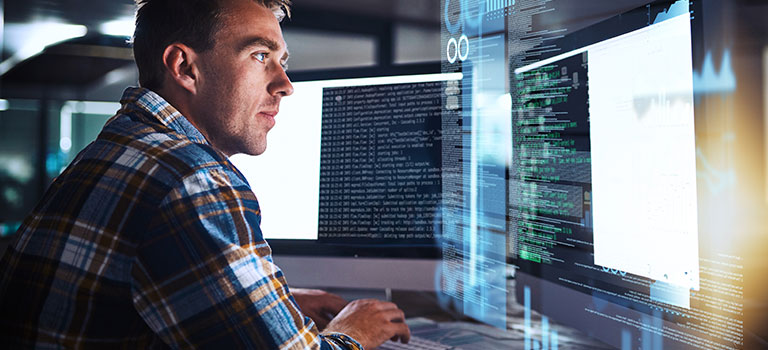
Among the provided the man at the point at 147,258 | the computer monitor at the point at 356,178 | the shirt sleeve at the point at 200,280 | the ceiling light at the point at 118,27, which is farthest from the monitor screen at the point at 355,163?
the ceiling light at the point at 118,27

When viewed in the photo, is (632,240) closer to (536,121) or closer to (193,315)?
(536,121)

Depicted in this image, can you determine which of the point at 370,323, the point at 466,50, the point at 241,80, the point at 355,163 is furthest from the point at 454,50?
the point at 370,323

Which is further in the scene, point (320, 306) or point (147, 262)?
point (320, 306)

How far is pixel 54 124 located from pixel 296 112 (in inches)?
120

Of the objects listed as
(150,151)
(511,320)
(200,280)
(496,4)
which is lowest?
(511,320)

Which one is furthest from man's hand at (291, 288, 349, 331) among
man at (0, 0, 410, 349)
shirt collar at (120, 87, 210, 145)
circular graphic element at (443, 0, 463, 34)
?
circular graphic element at (443, 0, 463, 34)

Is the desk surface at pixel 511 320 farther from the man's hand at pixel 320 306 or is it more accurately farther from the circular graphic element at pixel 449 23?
the circular graphic element at pixel 449 23

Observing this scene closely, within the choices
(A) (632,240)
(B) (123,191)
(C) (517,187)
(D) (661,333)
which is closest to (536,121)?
(C) (517,187)

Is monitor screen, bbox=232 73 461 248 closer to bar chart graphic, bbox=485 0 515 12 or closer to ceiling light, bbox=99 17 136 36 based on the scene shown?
bar chart graphic, bbox=485 0 515 12

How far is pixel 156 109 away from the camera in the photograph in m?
0.59

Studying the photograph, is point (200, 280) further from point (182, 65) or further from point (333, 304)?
point (333, 304)

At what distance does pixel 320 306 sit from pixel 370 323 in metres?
0.18

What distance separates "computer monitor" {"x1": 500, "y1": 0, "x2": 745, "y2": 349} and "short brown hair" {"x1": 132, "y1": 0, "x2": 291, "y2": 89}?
458 mm

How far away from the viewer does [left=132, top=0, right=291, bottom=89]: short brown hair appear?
669 mm
